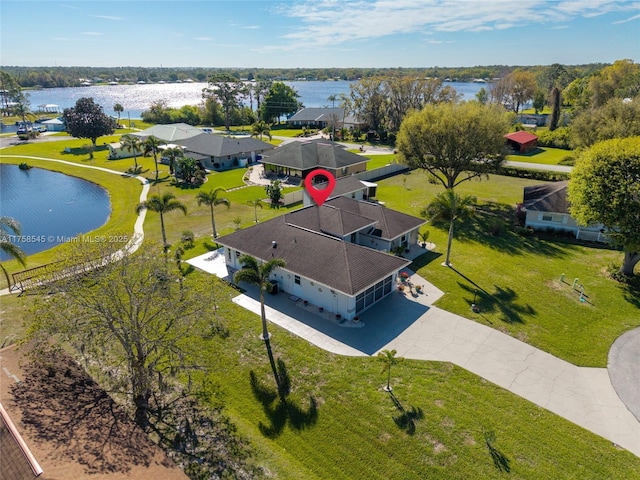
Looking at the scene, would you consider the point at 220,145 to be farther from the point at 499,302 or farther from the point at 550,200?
the point at 499,302

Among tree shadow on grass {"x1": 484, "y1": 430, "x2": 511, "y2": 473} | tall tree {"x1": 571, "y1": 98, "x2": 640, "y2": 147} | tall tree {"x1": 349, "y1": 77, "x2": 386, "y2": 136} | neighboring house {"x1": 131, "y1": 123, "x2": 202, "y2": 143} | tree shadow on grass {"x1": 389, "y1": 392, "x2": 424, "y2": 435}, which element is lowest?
tree shadow on grass {"x1": 484, "y1": 430, "x2": 511, "y2": 473}

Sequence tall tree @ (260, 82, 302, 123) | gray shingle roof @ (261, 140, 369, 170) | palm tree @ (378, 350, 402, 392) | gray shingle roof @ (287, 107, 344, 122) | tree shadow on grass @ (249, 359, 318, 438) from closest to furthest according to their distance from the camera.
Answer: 1. tree shadow on grass @ (249, 359, 318, 438)
2. palm tree @ (378, 350, 402, 392)
3. gray shingle roof @ (261, 140, 369, 170)
4. gray shingle roof @ (287, 107, 344, 122)
5. tall tree @ (260, 82, 302, 123)

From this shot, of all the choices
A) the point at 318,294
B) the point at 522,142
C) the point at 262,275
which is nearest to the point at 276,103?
the point at 522,142

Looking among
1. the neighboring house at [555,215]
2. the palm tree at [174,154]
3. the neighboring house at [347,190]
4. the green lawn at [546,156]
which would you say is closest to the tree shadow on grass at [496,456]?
the neighboring house at [555,215]

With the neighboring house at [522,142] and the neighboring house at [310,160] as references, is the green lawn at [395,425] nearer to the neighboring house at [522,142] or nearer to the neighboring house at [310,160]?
the neighboring house at [310,160]

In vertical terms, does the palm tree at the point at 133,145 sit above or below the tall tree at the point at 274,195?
above

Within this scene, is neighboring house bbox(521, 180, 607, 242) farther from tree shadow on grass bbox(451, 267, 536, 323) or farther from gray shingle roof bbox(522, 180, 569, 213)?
tree shadow on grass bbox(451, 267, 536, 323)

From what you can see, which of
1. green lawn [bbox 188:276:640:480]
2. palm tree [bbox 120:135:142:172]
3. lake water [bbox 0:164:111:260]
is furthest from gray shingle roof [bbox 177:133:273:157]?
green lawn [bbox 188:276:640:480]
